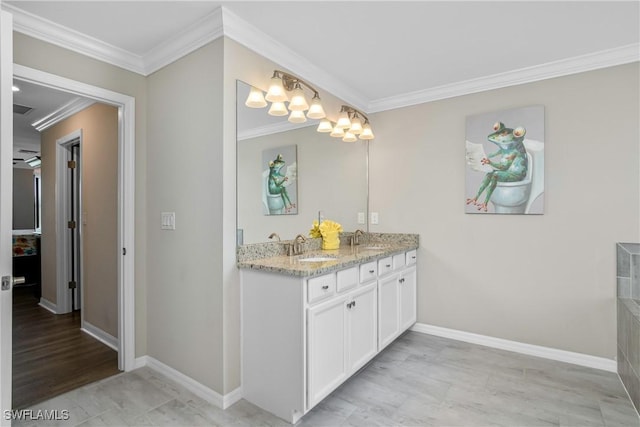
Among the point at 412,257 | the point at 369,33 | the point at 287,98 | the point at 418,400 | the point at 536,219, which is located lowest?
the point at 418,400

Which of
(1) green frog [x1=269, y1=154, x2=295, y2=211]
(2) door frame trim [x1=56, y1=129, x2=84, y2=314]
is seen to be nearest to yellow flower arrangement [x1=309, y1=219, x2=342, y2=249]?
(1) green frog [x1=269, y1=154, x2=295, y2=211]

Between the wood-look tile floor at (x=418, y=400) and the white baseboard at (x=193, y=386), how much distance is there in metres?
0.04

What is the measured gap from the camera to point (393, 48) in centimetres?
252

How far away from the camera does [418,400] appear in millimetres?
2193

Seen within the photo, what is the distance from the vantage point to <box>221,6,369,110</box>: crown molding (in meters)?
2.14

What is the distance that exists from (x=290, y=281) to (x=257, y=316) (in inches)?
14.8

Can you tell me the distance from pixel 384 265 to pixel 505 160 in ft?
4.60

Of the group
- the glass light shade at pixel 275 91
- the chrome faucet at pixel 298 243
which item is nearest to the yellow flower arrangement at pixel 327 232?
the chrome faucet at pixel 298 243

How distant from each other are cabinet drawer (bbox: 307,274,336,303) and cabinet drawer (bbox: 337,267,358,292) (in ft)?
0.21

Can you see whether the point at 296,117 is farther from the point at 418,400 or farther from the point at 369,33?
the point at 418,400

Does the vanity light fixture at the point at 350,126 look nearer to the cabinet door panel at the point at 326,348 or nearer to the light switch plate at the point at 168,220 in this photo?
the light switch plate at the point at 168,220

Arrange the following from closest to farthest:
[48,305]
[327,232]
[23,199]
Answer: [327,232] → [48,305] → [23,199]

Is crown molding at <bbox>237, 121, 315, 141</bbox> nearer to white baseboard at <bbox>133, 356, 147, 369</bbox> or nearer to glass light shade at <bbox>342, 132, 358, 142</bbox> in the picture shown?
glass light shade at <bbox>342, 132, 358, 142</bbox>

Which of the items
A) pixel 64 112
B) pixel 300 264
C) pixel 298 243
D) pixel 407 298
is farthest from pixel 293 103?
pixel 64 112
